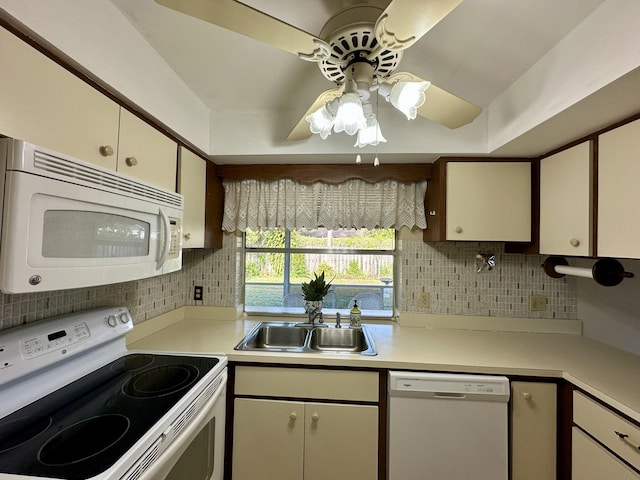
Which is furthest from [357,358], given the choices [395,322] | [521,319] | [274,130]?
[274,130]

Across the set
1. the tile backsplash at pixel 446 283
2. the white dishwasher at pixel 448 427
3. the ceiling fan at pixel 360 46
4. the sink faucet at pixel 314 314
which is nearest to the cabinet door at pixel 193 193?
the tile backsplash at pixel 446 283

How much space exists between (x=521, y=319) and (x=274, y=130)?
6.73 ft

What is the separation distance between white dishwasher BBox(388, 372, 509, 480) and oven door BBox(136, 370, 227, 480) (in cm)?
82

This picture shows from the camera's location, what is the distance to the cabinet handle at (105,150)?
103 centimetres

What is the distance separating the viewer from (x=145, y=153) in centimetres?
129

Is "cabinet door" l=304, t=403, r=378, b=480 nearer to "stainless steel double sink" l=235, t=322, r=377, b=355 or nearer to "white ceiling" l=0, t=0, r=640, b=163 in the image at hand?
"stainless steel double sink" l=235, t=322, r=377, b=355

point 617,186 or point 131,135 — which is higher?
point 131,135

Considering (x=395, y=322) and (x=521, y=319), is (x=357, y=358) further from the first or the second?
(x=521, y=319)

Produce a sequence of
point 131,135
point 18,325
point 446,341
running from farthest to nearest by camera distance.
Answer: point 446,341 < point 131,135 < point 18,325

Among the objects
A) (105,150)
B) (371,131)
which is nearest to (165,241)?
(105,150)

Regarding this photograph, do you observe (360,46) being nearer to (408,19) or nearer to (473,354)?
(408,19)

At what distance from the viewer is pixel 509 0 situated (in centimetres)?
96

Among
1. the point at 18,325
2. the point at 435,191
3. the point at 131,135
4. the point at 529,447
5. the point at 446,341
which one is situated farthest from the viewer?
the point at 435,191

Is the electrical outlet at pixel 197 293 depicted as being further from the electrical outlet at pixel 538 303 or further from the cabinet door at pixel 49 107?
the electrical outlet at pixel 538 303
